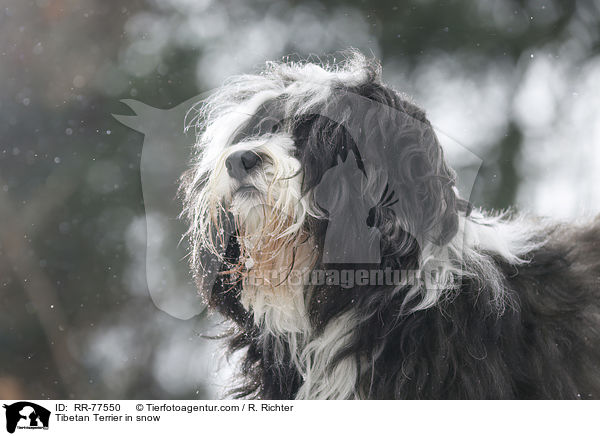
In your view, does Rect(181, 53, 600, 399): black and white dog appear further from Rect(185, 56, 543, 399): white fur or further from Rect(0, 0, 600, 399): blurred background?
Rect(0, 0, 600, 399): blurred background

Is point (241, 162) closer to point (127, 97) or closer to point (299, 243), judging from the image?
point (299, 243)

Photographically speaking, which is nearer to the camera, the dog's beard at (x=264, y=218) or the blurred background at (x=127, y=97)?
the dog's beard at (x=264, y=218)

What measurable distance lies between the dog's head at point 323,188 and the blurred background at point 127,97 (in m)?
2.29

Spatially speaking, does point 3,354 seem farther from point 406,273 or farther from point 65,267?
point 406,273

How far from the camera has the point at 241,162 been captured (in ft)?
6.92

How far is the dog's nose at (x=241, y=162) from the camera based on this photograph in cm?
211

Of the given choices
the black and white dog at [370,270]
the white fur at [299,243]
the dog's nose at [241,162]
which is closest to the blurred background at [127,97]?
the white fur at [299,243]

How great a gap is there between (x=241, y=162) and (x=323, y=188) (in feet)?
1.05
